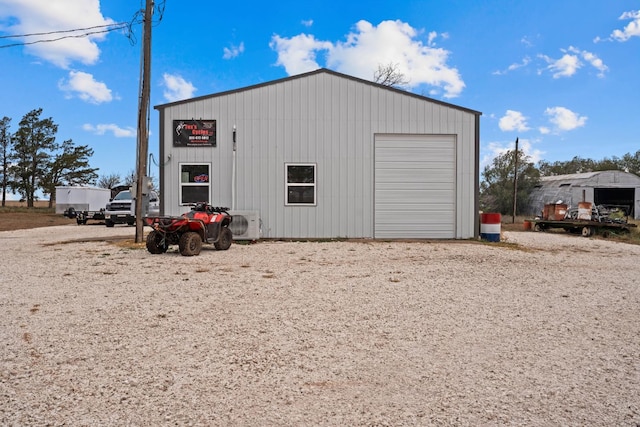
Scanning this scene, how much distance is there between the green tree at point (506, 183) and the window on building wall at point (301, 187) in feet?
68.3

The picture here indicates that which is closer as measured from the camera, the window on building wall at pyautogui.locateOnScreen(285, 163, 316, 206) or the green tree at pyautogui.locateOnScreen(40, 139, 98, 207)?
the window on building wall at pyautogui.locateOnScreen(285, 163, 316, 206)

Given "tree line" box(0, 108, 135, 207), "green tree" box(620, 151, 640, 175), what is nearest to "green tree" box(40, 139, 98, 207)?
"tree line" box(0, 108, 135, 207)

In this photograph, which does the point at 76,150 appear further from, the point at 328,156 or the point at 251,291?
the point at 251,291

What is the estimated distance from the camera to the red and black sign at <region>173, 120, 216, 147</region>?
1373 centimetres

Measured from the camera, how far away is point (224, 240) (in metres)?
11.2

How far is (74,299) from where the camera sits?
5742 mm

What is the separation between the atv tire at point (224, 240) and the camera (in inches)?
439

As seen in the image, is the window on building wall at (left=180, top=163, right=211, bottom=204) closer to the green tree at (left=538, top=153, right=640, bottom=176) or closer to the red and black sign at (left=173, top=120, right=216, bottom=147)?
the red and black sign at (left=173, top=120, right=216, bottom=147)

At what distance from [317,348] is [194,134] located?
36.2 ft

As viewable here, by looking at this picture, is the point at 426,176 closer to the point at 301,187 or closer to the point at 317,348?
the point at 301,187

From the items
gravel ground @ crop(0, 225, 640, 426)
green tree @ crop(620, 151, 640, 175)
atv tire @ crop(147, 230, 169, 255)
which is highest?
green tree @ crop(620, 151, 640, 175)

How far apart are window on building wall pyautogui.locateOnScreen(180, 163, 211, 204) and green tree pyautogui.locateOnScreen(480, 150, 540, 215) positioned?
23.0 meters

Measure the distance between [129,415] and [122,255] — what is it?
317 inches

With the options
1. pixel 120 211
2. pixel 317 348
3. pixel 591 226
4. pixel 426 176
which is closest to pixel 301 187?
pixel 426 176
